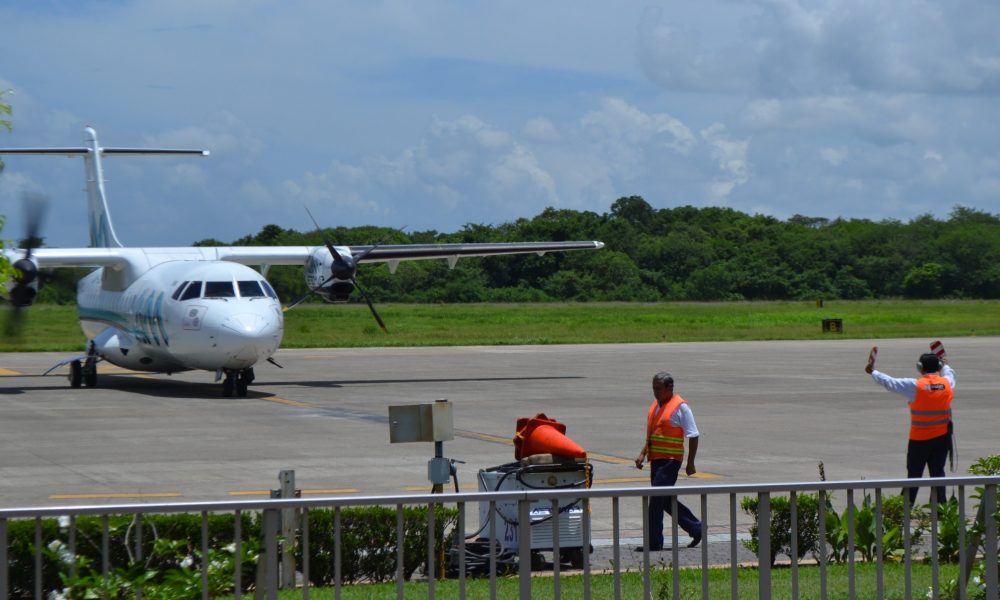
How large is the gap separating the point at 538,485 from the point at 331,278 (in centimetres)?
1969

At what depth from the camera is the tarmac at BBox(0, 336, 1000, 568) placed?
14.7 meters

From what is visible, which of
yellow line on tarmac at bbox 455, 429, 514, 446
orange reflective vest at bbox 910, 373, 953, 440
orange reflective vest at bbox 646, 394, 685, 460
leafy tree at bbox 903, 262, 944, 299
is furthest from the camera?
leafy tree at bbox 903, 262, 944, 299

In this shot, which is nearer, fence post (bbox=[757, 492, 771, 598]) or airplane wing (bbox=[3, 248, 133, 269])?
fence post (bbox=[757, 492, 771, 598])

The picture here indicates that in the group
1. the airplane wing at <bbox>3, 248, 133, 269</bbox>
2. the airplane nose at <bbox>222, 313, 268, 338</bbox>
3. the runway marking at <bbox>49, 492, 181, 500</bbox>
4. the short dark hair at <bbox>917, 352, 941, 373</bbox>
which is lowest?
the runway marking at <bbox>49, 492, 181, 500</bbox>

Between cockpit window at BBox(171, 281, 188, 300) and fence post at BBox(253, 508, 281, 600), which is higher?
cockpit window at BBox(171, 281, 188, 300)

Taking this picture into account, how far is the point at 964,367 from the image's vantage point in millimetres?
A: 34375

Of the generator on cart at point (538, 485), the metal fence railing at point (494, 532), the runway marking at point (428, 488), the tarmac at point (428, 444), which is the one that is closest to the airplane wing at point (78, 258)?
the tarmac at point (428, 444)

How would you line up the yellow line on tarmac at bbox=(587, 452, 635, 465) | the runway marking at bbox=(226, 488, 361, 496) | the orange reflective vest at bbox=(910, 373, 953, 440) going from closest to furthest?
the orange reflective vest at bbox=(910, 373, 953, 440) → the runway marking at bbox=(226, 488, 361, 496) → the yellow line on tarmac at bbox=(587, 452, 635, 465)

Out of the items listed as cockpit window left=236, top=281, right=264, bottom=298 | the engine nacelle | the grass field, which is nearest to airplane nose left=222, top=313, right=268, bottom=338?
cockpit window left=236, top=281, right=264, bottom=298

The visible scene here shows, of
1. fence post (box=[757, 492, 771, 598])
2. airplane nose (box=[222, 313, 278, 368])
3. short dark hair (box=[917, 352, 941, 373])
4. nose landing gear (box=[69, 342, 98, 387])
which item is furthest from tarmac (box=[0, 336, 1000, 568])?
fence post (box=[757, 492, 771, 598])

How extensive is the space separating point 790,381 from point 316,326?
4243 cm

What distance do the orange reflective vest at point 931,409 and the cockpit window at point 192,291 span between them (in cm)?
1611

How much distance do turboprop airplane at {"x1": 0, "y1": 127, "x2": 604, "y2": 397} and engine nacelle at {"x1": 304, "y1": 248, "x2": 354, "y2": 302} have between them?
23 millimetres

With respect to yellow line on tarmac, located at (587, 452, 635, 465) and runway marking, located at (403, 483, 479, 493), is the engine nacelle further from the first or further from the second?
runway marking, located at (403, 483, 479, 493)
